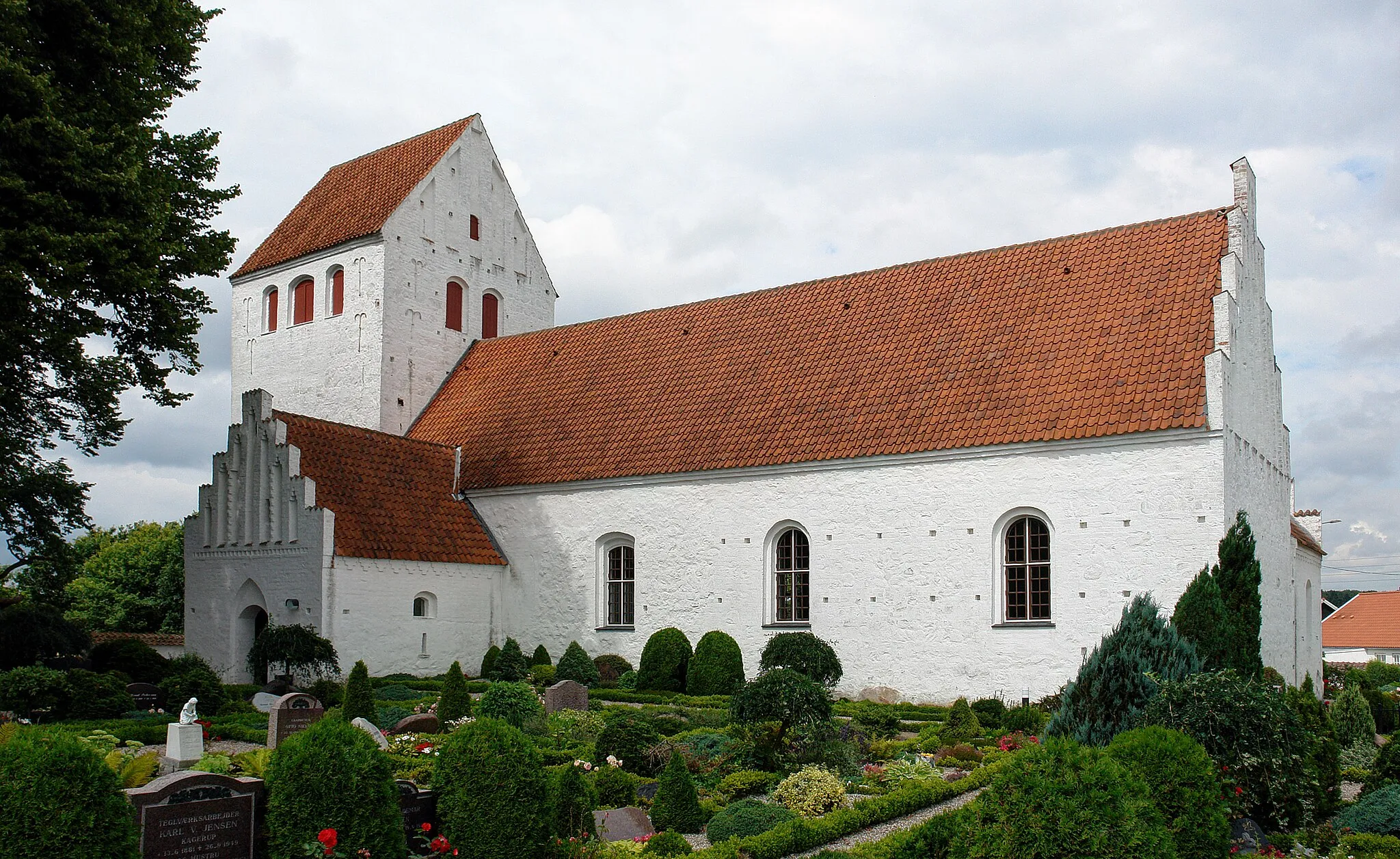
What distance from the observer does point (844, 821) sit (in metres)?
9.09

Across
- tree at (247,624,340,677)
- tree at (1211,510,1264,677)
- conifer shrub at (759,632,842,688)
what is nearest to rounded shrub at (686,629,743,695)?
conifer shrub at (759,632,842,688)

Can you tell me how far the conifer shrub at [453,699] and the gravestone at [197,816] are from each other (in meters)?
6.61

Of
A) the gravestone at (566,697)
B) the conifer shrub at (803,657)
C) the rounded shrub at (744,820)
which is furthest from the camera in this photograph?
the conifer shrub at (803,657)

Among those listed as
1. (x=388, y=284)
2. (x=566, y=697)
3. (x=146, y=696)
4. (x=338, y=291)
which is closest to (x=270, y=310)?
(x=338, y=291)

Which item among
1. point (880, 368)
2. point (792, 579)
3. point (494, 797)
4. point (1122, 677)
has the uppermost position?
point (880, 368)

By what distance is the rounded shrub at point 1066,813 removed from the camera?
19.9 feet

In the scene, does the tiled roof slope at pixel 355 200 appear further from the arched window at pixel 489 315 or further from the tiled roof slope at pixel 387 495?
the tiled roof slope at pixel 387 495

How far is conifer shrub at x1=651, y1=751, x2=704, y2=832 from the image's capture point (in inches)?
367

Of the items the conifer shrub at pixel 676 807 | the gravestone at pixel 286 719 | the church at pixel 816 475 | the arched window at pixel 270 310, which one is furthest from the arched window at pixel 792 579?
the arched window at pixel 270 310

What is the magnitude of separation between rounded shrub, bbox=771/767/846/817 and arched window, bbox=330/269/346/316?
20473mm

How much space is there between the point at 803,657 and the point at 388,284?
1486 cm

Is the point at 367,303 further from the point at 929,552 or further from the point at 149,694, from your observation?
the point at 929,552

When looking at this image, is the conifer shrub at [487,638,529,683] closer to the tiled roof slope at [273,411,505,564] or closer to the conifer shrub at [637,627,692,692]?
the conifer shrub at [637,627,692,692]

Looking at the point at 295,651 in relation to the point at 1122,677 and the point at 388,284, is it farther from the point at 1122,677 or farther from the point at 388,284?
the point at 1122,677
